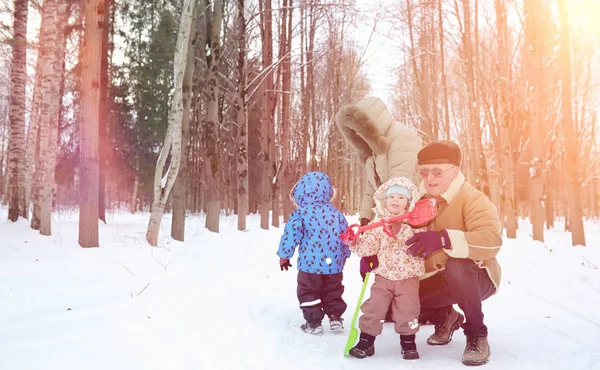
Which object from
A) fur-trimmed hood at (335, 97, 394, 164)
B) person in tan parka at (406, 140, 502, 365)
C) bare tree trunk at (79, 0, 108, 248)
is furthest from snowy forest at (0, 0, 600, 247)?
person in tan parka at (406, 140, 502, 365)

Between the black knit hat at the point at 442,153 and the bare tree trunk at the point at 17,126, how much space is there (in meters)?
10.8

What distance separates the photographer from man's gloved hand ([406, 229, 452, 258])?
2818 mm

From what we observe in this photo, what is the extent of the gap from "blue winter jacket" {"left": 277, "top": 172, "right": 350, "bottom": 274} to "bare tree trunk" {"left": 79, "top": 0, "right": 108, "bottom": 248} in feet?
16.0

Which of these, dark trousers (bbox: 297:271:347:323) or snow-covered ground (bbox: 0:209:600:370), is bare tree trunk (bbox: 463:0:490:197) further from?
dark trousers (bbox: 297:271:347:323)

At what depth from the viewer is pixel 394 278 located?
10.0ft

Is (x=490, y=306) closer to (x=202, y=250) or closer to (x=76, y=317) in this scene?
(x=76, y=317)

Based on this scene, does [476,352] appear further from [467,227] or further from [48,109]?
[48,109]

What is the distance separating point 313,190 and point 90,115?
17.1 feet

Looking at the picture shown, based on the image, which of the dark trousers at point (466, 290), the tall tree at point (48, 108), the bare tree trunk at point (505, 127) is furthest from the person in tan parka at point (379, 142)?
the bare tree trunk at point (505, 127)

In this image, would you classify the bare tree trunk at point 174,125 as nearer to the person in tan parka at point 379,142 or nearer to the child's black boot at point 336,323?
the person in tan parka at point 379,142

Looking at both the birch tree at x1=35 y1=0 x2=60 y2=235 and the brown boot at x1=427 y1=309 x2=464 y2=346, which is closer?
the brown boot at x1=427 y1=309 x2=464 y2=346

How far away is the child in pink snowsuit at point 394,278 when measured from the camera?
Answer: 2.99 metres

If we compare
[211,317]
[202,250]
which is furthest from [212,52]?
[211,317]

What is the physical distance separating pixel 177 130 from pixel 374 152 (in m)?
→ 5.04
